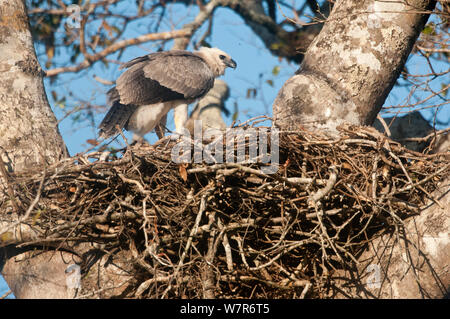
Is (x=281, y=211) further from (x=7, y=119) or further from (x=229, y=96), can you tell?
(x=229, y=96)

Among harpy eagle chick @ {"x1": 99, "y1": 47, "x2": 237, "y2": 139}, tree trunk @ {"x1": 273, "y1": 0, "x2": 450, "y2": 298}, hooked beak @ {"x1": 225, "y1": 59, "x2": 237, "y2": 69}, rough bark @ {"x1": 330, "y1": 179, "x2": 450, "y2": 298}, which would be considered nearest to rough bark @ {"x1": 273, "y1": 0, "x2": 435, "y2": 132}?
tree trunk @ {"x1": 273, "y1": 0, "x2": 450, "y2": 298}

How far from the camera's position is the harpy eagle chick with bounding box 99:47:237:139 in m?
6.27

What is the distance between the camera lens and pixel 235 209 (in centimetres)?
446

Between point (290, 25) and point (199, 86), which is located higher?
point (290, 25)

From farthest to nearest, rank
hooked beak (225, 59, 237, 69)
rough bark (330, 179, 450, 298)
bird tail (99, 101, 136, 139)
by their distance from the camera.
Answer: hooked beak (225, 59, 237, 69) < bird tail (99, 101, 136, 139) < rough bark (330, 179, 450, 298)

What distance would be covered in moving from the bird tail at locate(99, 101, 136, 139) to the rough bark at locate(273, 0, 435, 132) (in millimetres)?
1941

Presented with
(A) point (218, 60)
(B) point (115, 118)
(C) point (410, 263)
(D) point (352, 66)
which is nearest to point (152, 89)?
(B) point (115, 118)

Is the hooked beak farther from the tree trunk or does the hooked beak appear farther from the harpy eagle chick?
the tree trunk

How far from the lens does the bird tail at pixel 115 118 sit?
619 centimetres

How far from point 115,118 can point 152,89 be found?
56 centimetres

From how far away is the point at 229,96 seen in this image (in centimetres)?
852

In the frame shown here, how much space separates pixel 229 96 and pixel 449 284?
16.9 ft

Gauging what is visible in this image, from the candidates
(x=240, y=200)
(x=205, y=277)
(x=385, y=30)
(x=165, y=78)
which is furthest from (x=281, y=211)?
(x=165, y=78)

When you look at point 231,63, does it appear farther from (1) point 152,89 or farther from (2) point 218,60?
(1) point 152,89
